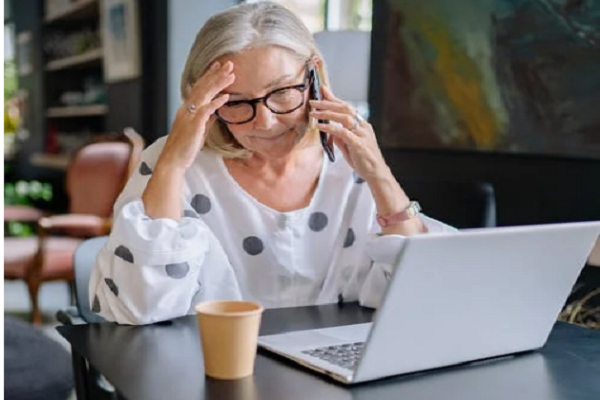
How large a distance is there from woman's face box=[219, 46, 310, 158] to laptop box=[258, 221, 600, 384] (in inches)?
15.8

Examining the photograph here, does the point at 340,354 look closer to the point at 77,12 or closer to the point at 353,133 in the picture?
the point at 353,133

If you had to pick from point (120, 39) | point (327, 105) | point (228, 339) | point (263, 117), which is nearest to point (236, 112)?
point (263, 117)

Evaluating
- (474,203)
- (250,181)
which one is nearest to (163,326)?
(250,181)

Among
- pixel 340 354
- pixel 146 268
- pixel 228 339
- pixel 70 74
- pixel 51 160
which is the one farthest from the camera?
pixel 70 74

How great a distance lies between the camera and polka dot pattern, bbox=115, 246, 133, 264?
44.8 inches

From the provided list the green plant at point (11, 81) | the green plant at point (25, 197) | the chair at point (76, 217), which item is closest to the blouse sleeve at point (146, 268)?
the chair at point (76, 217)

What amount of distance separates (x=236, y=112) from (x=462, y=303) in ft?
1.86

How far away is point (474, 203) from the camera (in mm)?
1742

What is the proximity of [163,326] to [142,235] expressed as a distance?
134mm

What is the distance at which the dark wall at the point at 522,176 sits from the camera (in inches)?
79.4

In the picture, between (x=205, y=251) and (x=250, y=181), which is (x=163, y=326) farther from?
(x=250, y=181)

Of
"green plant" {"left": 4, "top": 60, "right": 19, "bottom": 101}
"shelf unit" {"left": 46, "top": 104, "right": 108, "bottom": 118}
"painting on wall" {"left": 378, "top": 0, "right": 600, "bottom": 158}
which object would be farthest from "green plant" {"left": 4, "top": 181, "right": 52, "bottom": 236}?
"painting on wall" {"left": 378, "top": 0, "right": 600, "bottom": 158}

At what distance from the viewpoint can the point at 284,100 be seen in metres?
1.28

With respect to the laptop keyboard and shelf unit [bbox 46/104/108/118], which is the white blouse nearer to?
the laptop keyboard
